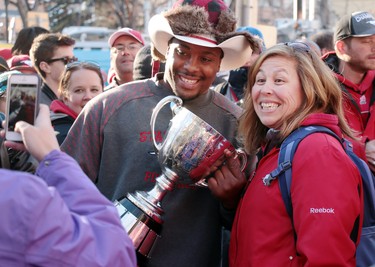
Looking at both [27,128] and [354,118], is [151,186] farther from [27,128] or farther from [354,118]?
[354,118]

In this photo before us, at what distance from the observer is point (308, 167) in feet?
7.98

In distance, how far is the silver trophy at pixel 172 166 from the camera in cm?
260

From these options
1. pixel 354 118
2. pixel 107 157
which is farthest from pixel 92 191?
pixel 354 118

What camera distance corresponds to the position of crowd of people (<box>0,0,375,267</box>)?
178 cm

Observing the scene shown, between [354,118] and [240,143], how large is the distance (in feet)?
5.51

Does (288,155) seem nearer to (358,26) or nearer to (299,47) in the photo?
(299,47)

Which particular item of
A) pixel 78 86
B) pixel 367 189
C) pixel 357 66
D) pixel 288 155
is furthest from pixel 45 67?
pixel 367 189

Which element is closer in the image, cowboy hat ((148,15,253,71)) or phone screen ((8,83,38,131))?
phone screen ((8,83,38,131))

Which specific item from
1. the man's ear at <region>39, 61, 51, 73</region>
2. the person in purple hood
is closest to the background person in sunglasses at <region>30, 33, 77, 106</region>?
the man's ear at <region>39, 61, 51, 73</region>

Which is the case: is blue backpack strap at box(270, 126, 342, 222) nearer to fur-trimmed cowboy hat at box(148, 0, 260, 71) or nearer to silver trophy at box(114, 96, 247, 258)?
silver trophy at box(114, 96, 247, 258)

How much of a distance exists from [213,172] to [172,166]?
202 mm

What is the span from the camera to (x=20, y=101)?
2047mm

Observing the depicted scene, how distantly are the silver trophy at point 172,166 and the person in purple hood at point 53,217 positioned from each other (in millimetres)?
734

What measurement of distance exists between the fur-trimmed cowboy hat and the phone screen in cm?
105
